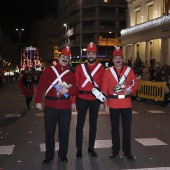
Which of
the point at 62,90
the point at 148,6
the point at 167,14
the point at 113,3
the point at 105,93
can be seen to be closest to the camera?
the point at 62,90

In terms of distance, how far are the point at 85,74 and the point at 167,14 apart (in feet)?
90.6

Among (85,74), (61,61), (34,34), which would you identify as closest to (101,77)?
(85,74)

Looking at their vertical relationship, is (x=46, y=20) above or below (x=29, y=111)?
above

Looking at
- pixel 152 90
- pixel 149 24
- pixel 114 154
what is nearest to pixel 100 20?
pixel 149 24

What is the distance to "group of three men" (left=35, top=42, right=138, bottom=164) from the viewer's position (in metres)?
6.20

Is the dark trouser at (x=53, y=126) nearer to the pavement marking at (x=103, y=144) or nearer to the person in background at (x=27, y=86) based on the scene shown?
the pavement marking at (x=103, y=144)

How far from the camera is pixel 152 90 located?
55.3 ft

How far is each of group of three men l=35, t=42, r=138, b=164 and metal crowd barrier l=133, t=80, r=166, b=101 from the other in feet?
31.4

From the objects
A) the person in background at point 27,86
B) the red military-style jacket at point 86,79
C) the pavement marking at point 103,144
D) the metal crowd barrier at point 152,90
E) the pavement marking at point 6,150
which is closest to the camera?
the red military-style jacket at point 86,79

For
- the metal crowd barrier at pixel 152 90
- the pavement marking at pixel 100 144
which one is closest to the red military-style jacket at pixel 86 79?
the pavement marking at pixel 100 144

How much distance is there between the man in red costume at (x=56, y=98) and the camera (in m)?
6.17

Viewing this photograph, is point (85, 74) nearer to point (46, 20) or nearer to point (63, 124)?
point (63, 124)

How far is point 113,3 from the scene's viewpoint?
74438mm

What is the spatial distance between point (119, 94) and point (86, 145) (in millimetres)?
1846
